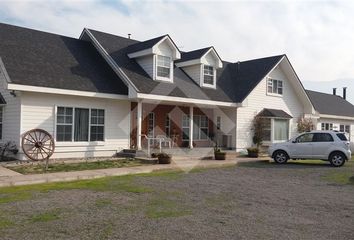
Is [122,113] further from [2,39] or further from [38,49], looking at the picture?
[2,39]

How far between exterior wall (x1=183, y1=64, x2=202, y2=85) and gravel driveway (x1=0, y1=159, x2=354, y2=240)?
1239cm

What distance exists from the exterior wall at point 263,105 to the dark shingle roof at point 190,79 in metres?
0.81

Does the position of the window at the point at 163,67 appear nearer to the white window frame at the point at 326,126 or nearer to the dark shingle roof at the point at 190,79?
the dark shingle roof at the point at 190,79

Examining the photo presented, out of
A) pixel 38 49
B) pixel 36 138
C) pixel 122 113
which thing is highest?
pixel 38 49

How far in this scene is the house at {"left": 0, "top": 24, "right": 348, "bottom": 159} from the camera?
17219 mm

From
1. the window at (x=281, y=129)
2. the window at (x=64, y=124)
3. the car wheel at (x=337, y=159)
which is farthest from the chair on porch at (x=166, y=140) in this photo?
the car wheel at (x=337, y=159)

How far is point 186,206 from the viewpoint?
9.02 m

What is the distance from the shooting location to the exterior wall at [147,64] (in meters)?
21.5

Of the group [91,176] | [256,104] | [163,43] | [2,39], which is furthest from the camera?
[256,104]

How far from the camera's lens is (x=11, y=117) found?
56.3ft

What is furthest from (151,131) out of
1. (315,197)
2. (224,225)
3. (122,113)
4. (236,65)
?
(224,225)

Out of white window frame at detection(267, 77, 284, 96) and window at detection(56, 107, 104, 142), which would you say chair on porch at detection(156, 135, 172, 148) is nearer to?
window at detection(56, 107, 104, 142)

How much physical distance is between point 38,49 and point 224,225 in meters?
15.0

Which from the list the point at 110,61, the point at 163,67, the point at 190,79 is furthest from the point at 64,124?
the point at 190,79
